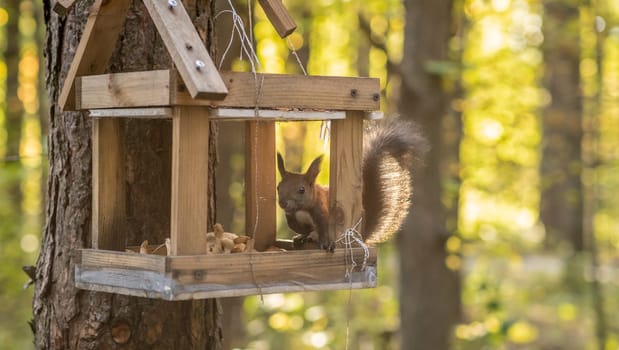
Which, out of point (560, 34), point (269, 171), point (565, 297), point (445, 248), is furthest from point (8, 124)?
point (565, 297)

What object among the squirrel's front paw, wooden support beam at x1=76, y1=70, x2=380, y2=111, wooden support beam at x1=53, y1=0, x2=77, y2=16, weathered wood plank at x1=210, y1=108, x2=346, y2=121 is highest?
wooden support beam at x1=53, y1=0, x2=77, y2=16

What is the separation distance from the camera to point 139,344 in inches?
104

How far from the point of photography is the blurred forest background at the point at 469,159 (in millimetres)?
6711

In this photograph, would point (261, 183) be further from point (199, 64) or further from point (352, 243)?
point (199, 64)

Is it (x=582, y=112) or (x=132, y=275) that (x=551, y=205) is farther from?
(x=132, y=275)

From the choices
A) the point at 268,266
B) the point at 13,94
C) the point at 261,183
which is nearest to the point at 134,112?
the point at 268,266

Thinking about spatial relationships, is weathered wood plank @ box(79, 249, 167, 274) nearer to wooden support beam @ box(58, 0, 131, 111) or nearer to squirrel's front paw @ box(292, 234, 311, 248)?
wooden support beam @ box(58, 0, 131, 111)

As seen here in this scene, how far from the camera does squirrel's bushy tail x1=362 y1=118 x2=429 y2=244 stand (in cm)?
271

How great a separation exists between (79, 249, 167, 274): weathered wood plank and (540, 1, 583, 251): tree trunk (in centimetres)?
550

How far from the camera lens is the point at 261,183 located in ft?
9.55

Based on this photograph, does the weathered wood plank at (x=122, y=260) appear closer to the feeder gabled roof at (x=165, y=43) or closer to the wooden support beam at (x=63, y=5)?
the feeder gabled roof at (x=165, y=43)

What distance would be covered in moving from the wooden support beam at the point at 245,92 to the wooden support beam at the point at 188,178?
0.05 metres

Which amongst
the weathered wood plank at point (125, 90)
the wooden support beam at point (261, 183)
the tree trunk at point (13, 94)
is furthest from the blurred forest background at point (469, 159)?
the weathered wood plank at point (125, 90)

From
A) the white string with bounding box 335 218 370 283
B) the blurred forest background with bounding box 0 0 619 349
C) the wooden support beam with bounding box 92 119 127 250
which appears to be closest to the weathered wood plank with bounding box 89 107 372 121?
the wooden support beam with bounding box 92 119 127 250
